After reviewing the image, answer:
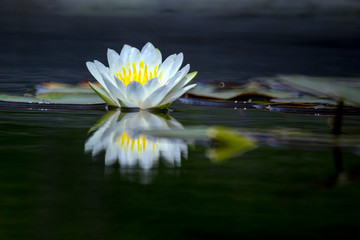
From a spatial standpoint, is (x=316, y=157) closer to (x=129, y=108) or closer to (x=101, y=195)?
(x=101, y=195)

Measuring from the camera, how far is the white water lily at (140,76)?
1.13 metres

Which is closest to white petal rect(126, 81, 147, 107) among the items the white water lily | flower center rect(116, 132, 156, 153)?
the white water lily

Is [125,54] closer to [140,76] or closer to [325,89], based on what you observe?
[140,76]

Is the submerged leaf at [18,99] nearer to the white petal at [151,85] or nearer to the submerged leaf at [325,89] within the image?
the white petal at [151,85]

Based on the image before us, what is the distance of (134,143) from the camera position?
0.77 meters

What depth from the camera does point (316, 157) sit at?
69 centimetres

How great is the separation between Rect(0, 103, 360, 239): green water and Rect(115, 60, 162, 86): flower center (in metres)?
0.40

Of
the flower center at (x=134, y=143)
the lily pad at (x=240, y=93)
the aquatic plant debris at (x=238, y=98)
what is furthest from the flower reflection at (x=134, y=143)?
the lily pad at (x=240, y=93)

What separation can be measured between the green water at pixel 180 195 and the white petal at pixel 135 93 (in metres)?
0.32

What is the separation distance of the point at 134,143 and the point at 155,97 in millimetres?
387

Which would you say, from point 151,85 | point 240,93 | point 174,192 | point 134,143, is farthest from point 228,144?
point 240,93

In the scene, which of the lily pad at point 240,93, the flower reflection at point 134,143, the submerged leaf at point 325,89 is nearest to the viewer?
the flower reflection at point 134,143

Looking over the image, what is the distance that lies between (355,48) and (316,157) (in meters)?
4.39

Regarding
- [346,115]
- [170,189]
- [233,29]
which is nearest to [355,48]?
[233,29]
